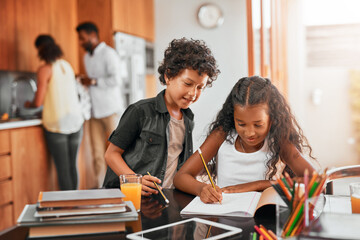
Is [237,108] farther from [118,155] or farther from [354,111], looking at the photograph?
[354,111]

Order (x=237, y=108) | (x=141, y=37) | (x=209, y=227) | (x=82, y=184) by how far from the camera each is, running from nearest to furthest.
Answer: (x=209, y=227) < (x=237, y=108) < (x=82, y=184) < (x=141, y=37)

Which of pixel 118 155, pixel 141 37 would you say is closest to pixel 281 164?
pixel 118 155

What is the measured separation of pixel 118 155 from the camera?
1.80 meters

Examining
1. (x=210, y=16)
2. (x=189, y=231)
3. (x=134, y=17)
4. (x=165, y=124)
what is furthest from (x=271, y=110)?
(x=134, y=17)

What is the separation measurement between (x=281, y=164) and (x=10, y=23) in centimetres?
304

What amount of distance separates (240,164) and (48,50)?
101 inches

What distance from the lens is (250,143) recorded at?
1.56 m

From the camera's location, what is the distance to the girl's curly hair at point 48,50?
3713 millimetres

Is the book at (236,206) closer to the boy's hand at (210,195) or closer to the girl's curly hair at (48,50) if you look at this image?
the boy's hand at (210,195)

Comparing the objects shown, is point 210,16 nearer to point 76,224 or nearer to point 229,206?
point 229,206

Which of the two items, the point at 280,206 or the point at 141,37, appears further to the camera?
the point at 141,37

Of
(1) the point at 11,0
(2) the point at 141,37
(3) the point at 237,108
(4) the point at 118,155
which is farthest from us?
(2) the point at 141,37

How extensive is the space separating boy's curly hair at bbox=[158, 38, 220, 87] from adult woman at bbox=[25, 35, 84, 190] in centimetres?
206

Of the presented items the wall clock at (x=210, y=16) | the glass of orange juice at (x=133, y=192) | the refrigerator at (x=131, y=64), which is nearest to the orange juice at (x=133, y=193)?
the glass of orange juice at (x=133, y=192)
